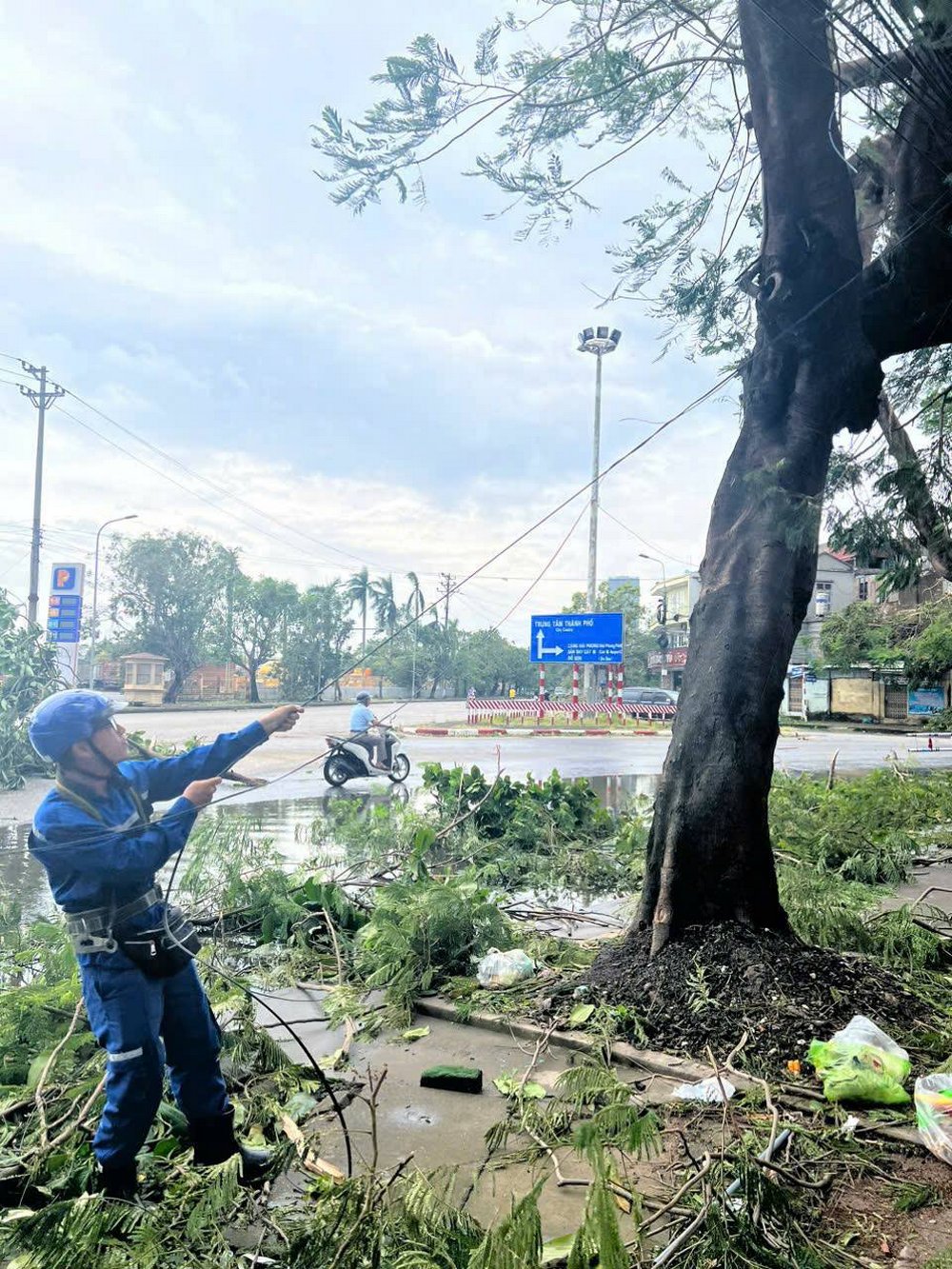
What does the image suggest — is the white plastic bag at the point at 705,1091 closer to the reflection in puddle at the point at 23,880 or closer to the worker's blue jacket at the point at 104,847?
the worker's blue jacket at the point at 104,847

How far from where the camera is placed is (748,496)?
14.3 feet

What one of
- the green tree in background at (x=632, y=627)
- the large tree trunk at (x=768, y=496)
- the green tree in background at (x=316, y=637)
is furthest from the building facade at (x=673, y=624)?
the large tree trunk at (x=768, y=496)

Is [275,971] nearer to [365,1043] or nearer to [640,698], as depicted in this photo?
[365,1043]

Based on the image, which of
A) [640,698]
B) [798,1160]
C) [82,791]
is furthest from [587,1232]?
[640,698]

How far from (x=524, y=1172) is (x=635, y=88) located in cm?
596

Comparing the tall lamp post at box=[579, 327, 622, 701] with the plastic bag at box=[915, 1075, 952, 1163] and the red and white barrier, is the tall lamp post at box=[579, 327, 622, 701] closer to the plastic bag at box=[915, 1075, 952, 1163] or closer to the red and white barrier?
the red and white barrier

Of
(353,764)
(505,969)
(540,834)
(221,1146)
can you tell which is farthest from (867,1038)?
(353,764)

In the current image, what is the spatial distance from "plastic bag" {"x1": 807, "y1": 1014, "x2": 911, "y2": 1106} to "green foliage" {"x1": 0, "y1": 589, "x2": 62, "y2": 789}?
40.7 feet

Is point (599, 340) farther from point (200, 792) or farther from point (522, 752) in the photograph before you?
point (200, 792)

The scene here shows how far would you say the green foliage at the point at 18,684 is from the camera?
1256cm

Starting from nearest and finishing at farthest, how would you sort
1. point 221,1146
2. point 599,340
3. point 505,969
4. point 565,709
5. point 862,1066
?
point 221,1146 → point 862,1066 → point 505,969 → point 599,340 → point 565,709

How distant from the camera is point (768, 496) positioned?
4.16 m

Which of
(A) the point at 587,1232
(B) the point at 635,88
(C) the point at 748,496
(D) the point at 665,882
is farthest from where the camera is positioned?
(B) the point at 635,88

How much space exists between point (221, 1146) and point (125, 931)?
77 centimetres
